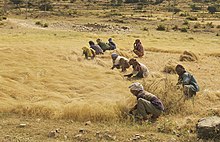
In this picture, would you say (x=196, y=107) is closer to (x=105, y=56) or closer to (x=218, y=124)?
(x=218, y=124)

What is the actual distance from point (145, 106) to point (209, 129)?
4.37 feet

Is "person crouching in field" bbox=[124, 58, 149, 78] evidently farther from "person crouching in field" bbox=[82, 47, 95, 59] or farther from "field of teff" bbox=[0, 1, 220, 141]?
"person crouching in field" bbox=[82, 47, 95, 59]

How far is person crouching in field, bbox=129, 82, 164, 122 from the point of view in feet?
23.8

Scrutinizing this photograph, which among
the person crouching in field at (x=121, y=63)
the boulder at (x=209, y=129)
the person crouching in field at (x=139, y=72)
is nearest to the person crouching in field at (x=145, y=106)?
the boulder at (x=209, y=129)

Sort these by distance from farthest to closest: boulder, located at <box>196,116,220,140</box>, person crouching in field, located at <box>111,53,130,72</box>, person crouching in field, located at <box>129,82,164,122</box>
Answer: person crouching in field, located at <box>111,53,130,72</box> → person crouching in field, located at <box>129,82,164,122</box> → boulder, located at <box>196,116,220,140</box>

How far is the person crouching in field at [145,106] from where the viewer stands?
7.24 meters

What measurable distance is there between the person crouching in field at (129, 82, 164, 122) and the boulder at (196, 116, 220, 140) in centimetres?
97

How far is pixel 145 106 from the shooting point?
23.7ft

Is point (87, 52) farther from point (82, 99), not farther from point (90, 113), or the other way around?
point (90, 113)

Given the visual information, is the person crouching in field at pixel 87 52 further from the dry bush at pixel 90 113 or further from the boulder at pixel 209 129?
the boulder at pixel 209 129

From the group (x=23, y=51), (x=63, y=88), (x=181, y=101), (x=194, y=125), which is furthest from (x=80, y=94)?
(x=23, y=51)

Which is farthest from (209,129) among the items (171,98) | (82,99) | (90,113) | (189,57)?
(189,57)

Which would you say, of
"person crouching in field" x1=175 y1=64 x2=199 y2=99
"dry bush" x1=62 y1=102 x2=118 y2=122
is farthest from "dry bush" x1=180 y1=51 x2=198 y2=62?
"dry bush" x1=62 y1=102 x2=118 y2=122

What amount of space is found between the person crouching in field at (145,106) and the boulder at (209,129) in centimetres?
97
